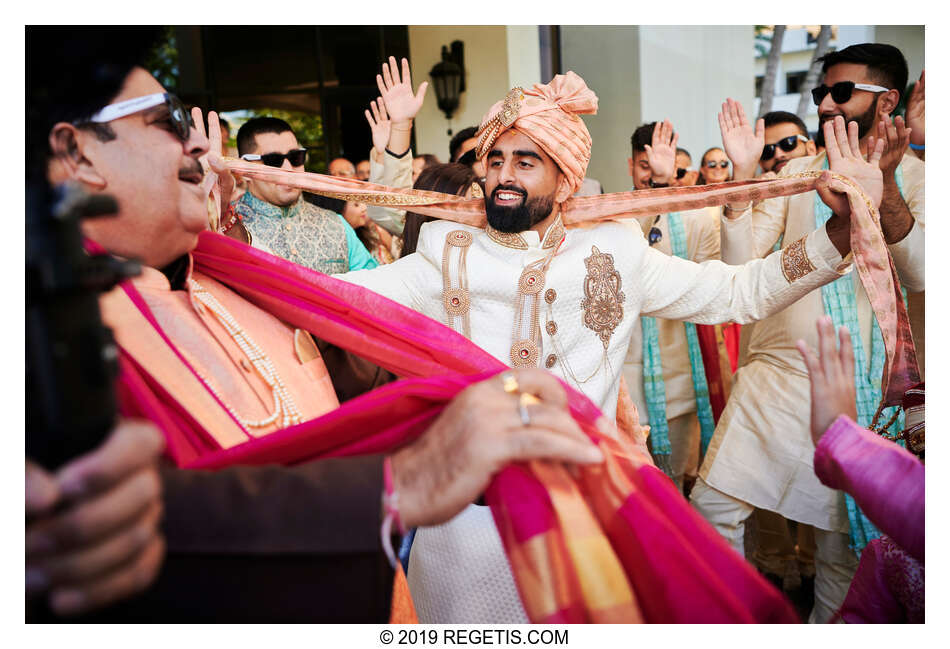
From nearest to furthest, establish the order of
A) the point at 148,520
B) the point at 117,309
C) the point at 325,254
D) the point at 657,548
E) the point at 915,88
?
the point at 148,520 < the point at 657,548 < the point at 117,309 < the point at 915,88 < the point at 325,254

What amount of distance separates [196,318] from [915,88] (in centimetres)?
273

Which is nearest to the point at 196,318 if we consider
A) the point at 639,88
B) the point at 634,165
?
the point at 634,165

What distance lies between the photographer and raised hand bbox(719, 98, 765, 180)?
9.67 ft

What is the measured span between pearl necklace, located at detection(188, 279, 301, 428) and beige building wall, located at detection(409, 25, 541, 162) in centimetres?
554

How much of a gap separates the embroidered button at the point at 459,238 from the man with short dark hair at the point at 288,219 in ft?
3.71

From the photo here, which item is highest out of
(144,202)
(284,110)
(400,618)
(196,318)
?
(284,110)

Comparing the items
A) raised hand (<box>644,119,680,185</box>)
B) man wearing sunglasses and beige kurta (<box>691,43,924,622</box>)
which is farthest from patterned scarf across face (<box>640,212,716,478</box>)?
man wearing sunglasses and beige kurta (<box>691,43,924,622</box>)

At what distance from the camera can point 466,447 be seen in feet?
3.34

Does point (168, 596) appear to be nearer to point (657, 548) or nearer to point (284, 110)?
point (657, 548)

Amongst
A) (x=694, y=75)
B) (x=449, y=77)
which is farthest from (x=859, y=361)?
(x=694, y=75)

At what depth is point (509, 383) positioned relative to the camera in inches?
43.6

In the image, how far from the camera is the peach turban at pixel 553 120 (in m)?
2.56

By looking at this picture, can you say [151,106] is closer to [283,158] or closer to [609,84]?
[283,158]

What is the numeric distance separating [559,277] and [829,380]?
1.17 m
